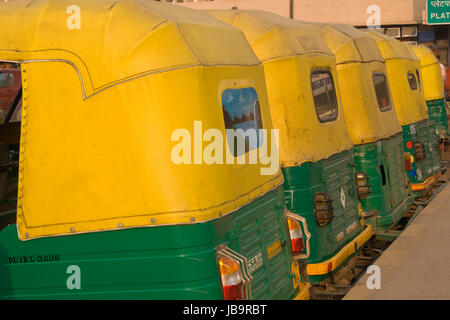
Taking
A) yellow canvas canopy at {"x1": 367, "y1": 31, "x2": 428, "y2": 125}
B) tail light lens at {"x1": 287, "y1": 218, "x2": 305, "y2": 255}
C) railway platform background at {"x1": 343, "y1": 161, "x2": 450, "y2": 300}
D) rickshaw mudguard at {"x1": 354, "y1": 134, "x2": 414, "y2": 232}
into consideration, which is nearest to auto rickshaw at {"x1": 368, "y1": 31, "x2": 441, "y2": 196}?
yellow canvas canopy at {"x1": 367, "y1": 31, "x2": 428, "y2": 125}

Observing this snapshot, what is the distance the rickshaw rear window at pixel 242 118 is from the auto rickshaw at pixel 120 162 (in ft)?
0.27

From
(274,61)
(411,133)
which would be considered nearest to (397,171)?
(411,133)

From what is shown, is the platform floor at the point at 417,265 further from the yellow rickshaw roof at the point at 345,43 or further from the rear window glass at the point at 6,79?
the rear window glass at the point at 6,79

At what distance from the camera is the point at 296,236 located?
582cm

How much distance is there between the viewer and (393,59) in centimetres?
1102

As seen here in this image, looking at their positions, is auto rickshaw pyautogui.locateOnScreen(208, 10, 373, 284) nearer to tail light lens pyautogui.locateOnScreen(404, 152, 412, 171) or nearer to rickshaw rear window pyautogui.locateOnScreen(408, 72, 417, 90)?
tail light lens pyautogui.locateOnScreen(404, 152, 412, 171)

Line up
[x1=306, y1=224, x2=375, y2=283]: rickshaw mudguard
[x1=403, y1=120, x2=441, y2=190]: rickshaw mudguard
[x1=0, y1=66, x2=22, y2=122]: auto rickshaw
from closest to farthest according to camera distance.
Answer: [x1=306, y1=224, x2=375, y2=283]: rickshaw mudguard
[x1=0, y1=66, x2=22, y2=122]: auto rickshaw
[x1=403, y1=120, x2=441, y2=190]: rickshaw mudguard

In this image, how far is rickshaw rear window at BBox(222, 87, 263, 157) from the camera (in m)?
4.70

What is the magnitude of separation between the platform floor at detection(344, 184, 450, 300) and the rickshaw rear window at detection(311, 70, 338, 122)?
182 cm

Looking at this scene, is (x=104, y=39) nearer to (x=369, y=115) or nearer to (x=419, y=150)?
(x=369, y=115)

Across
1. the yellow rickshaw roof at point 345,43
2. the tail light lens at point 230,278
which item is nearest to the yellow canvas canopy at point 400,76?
the yellow rickshaw roof at point 345,43

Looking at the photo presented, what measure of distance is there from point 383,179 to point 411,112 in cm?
266

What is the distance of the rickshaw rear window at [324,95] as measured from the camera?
23.7 feet
